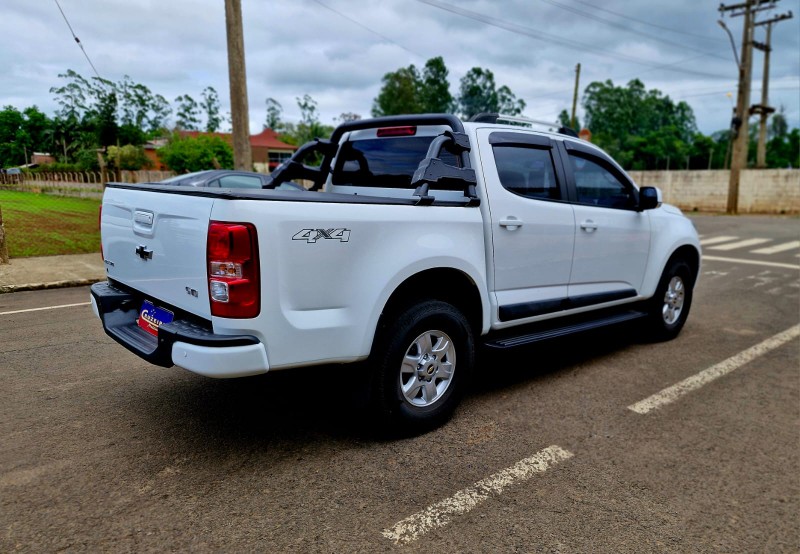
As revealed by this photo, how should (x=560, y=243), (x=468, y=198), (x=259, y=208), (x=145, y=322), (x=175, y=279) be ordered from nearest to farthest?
(x=259, y=208)
(x=175, y=279)
(x=145, y=322)
(x=468, y=198)
(x=560, y=243)

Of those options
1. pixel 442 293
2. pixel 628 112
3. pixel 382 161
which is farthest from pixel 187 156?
pixel 628 112

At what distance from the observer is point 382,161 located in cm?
442

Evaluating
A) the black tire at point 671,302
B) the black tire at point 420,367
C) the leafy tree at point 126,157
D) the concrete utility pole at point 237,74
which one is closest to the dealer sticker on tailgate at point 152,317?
the black tire at point 420,367

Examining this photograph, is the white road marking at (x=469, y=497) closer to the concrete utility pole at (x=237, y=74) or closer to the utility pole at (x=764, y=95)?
the concrete utility pole at (x=237, y=74)

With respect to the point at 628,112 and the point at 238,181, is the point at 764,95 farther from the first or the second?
the point at 628,112

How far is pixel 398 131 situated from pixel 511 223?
1.09 m

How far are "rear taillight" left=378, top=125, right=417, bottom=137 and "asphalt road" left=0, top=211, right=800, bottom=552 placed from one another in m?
1.76

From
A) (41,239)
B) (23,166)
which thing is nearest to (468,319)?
(23,166)

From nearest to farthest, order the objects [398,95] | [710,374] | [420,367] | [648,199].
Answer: [420,367]
[710,374]
[648,199]
[398,95]

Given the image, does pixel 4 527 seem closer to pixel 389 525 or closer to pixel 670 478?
pixel 389 525

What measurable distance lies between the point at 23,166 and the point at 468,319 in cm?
789

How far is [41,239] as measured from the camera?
32.9 feet

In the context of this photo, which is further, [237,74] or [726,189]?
[726,189]

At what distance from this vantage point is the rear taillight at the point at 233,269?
8.88 feet
